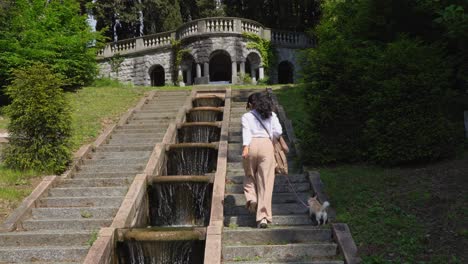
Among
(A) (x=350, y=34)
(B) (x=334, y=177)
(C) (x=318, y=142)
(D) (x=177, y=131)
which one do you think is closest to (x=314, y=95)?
(C) (x=318, y=142)

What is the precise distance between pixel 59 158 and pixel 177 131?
11.9 ft

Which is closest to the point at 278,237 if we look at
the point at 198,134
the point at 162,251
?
the point at 162,251

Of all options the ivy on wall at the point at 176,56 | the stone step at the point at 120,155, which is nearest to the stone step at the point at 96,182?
the stone step at the point at 120,155

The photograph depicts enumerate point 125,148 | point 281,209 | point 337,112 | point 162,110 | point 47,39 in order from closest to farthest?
1. point 281,209
2. point 337,112
3. point 125,148
4. point 162,110
5. point 47,39

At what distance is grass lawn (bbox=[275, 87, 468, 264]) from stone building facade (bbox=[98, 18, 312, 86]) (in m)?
17.1

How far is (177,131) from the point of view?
12.0 m

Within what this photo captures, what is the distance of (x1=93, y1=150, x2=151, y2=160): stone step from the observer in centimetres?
1020

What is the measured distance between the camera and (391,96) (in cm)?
852

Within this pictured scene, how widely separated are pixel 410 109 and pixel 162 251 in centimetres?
525

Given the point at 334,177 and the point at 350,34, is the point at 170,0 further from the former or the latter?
the point at 334,177

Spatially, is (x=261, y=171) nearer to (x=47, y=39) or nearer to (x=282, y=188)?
(x=282, y=188)

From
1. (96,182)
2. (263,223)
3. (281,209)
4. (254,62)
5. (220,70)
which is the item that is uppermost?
(254,62)

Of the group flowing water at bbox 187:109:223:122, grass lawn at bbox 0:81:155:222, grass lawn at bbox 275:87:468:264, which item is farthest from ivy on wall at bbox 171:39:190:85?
grass lawn at bbox 275:87:468:264

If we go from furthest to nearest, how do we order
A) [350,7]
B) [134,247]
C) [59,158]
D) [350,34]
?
1. [350,7]
2. [350,34]
3. [59,158]
4. [134,247]
